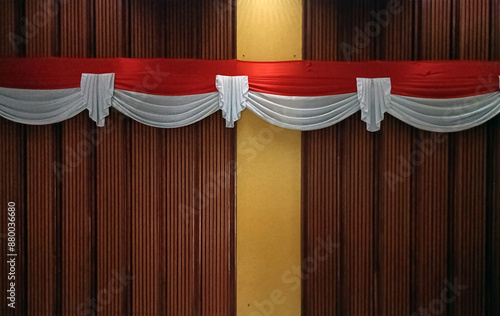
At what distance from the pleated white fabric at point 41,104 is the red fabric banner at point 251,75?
0.31 feet

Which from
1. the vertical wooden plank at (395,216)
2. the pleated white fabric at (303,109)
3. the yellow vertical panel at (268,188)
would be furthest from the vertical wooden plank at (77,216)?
the vertical wooden plank at (395,216)

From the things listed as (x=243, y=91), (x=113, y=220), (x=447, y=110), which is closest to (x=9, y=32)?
(x=113, y=220)

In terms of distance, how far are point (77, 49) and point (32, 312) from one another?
144 inches

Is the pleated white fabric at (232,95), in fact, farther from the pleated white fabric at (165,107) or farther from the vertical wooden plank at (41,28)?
the vertical wooden plank at (41,28)

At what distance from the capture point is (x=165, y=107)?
4.53 meters

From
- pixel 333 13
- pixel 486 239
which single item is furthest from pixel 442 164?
pixel 333 13

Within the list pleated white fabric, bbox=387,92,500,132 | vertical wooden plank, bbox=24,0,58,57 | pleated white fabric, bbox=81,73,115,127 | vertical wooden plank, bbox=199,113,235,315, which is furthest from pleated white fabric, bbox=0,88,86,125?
pleated white fabric, bbox=387,92,500,132

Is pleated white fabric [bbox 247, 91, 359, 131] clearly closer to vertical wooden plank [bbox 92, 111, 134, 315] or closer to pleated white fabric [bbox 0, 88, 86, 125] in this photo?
vertical wooden plank [bbox 92, 111, 134, 315]

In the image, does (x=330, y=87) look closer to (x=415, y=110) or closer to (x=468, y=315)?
(x=415, y=110)

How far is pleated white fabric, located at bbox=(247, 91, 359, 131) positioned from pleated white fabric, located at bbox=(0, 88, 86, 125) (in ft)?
7.60

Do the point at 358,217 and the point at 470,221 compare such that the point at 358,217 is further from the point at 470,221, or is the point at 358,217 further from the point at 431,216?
the point at 470,221

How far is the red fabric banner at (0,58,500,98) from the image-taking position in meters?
4.55

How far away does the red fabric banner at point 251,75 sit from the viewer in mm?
4555

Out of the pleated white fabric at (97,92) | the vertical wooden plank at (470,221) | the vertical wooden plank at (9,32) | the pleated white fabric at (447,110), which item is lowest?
the vertical wooden plank at (470,221)
